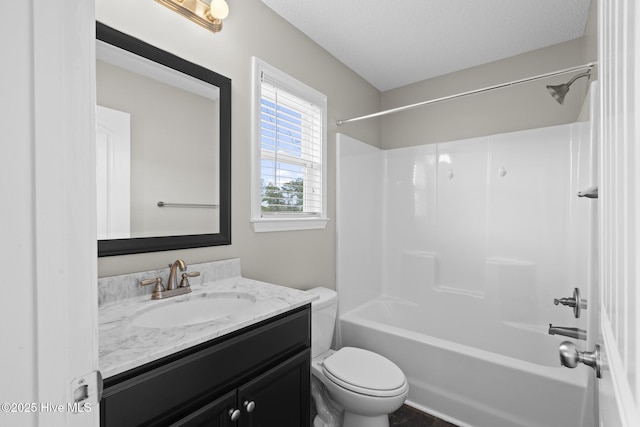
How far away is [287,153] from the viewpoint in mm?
2016

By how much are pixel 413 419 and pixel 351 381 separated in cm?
72

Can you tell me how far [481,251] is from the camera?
2.56 metres

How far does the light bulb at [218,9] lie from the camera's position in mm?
1459

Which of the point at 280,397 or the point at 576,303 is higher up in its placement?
the point at 576,303

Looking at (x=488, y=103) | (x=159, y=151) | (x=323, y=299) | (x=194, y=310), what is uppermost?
(x=488, y=103)

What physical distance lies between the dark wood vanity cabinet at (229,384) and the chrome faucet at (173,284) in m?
0.47

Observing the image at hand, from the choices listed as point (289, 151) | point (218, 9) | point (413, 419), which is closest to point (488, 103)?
point (289, 151)

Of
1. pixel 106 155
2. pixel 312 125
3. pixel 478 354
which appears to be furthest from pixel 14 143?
pixel 478 354

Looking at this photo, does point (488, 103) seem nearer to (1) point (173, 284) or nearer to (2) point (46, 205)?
(1) point (173, 284)

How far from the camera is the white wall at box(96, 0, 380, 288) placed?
1.31m

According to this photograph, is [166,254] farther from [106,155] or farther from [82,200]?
[82,200]

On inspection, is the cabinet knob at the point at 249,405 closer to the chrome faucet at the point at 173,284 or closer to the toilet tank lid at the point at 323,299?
the chrome faucet at the point at 173,284

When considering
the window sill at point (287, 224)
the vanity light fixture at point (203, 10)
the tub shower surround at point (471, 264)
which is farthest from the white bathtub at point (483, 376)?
the vanity light fixture at point (203, 10)

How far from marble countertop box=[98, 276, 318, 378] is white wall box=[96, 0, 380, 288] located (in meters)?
0.20
